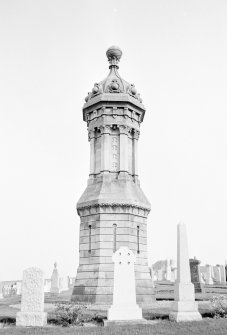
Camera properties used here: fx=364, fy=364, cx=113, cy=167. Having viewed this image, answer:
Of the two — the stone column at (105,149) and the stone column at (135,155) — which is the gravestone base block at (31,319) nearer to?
the stone column at (105,149)

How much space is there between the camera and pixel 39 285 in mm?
11859

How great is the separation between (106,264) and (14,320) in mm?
8690

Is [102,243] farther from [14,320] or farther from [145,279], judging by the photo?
[14,320]

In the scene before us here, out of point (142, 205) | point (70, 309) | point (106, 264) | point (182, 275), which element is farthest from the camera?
point (142, 205)

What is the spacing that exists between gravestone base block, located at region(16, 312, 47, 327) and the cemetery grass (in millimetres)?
703

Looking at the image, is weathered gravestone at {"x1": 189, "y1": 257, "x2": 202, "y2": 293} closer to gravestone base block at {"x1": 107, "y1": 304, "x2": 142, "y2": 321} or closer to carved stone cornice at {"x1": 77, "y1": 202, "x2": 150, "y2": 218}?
carved stone cornice at {"x1": 77, "y1": 202, "x2": 150, "y2": 218}

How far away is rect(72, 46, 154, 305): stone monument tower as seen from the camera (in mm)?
20516

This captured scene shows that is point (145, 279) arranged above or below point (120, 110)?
below

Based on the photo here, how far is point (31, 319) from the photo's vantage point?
11.3m

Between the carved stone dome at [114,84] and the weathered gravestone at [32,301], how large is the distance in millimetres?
14596

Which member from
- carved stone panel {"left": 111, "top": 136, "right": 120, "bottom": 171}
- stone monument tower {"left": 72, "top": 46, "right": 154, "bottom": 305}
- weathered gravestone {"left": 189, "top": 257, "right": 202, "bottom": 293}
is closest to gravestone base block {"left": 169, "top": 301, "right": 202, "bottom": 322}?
stone monument tower {"left": 72, "top": 46, "right": 154, "bottom": 305}

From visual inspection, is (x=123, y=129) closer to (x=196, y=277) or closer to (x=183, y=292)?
(x=196, y=277)

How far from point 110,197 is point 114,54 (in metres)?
10.5

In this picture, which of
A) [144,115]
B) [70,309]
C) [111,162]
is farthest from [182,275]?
[144,115]
